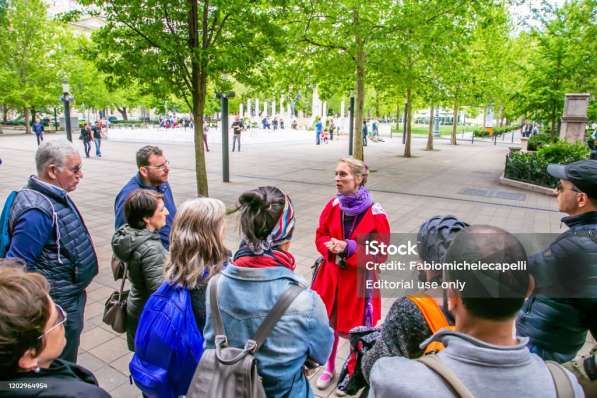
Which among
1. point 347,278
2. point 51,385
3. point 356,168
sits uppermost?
point 356,168

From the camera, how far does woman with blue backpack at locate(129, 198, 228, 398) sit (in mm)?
1981

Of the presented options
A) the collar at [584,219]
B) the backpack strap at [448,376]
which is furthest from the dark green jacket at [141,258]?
the collar at [584,219]

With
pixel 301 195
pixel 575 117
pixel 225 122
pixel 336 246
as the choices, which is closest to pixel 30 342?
pixel 336 246

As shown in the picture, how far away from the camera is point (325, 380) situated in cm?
342

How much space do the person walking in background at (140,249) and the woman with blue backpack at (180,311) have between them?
17.3 inches

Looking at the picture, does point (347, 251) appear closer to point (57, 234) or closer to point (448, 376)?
point (57, 234)

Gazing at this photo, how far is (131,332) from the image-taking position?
2750 mm

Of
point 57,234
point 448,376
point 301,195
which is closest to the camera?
point 448,376

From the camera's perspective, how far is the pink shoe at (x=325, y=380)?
3.39 meters

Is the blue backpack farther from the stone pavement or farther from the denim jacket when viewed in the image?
the denim jacket

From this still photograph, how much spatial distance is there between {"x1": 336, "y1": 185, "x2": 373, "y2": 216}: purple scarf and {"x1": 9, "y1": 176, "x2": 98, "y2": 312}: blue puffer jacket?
2025 mm

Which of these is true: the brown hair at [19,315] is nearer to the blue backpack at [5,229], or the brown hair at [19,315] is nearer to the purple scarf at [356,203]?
the blue backpack at [5,229]

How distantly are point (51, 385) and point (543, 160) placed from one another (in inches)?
571

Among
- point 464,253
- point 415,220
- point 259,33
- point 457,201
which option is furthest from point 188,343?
point 457,201
